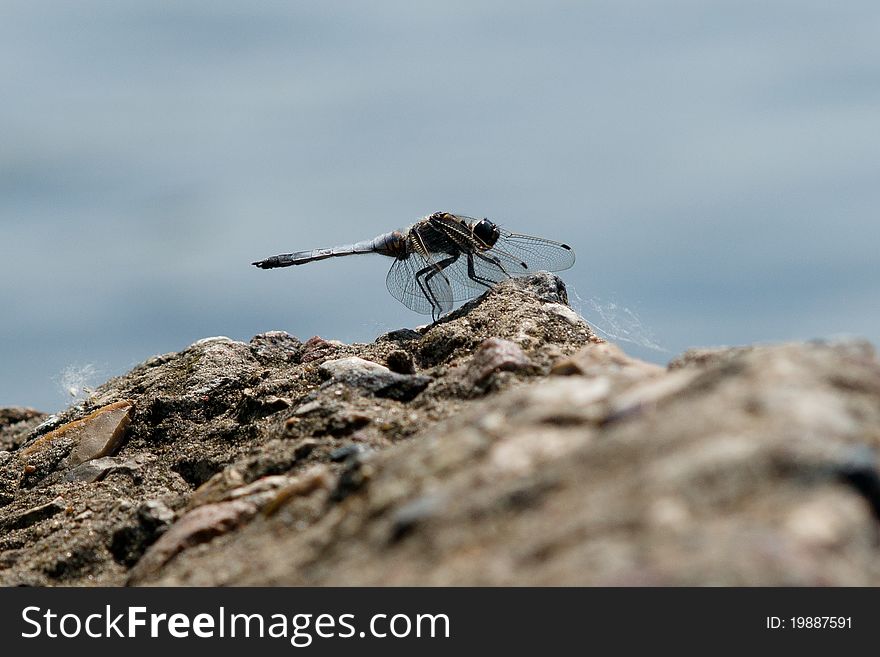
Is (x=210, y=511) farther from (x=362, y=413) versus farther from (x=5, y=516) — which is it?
(x=5, y=516)

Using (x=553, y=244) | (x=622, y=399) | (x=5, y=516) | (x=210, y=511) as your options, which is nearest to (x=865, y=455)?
(x=622, y=399)

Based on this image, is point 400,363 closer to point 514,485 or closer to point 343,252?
point 514,485

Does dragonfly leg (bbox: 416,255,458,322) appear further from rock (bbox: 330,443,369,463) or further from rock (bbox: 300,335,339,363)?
rock (bbox: 330,443,369,463)

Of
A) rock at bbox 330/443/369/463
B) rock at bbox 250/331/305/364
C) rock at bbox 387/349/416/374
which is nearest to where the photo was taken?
rock at bbox 330/443/369/463

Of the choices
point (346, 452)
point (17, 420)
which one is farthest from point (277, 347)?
point (17, 420)

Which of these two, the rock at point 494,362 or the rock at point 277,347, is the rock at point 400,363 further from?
the rock at point 277,347

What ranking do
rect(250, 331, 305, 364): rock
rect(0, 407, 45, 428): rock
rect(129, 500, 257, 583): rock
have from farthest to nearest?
1. rect(0, 407, 45, 428): rock
2. rect(250, 331, 305, 364): rock
3. rect(129, 500, 257, 583): rock

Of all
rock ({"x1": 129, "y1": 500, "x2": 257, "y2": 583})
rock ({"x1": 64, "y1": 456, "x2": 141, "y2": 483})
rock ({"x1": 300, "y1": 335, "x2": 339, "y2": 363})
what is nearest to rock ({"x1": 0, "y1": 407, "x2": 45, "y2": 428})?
rock ({"x1": 300, "y1": 335, "x2": 339, "y2": 363})
